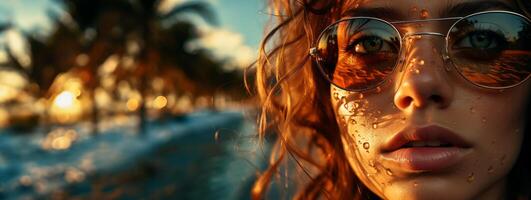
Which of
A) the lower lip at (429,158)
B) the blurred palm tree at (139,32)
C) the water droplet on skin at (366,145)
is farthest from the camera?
the blurred palm tree at (139,32)

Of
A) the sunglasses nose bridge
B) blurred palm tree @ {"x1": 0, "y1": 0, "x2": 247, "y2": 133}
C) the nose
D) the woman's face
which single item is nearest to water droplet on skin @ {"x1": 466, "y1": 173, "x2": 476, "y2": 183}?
the woman's face

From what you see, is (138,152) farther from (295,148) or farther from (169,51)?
(295,148)

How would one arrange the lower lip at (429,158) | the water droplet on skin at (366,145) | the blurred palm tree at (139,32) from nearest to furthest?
1. the lower lip at (429,158)
2. the water droplet on skin at (366,145)
3. the blurred palm tree at (139,32)

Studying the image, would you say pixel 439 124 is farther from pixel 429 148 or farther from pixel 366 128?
pixel 366 128

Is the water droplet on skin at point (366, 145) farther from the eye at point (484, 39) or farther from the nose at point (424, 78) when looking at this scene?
the eye at point (484, 39)

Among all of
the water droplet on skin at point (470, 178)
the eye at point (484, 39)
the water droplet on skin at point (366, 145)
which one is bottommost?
the water droplet on skin at point (470, 178)

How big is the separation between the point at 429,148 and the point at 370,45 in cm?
28

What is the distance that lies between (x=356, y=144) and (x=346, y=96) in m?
0.13

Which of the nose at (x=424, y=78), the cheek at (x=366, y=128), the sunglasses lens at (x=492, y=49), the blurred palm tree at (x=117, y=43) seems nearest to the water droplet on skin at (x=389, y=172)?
the cheek at (x=366, y=128)

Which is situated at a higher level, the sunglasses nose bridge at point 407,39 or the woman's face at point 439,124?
the sunglasses nose bridge at point 407,39

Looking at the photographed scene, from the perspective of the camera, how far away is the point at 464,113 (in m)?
1.09

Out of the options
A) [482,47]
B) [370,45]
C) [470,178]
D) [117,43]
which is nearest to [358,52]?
[370,45]

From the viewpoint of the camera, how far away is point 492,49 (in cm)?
108

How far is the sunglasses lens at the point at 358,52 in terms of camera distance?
3.79ft
